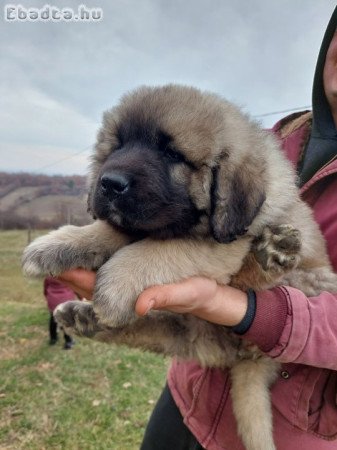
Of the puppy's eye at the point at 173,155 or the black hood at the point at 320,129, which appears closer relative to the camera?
the puppy's eye at the point at 173,155

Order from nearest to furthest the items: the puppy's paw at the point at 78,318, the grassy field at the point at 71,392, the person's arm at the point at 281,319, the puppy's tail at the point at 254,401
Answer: the person's arm at the point at 281,319, the puppy's tail at the point at 254,401, the puppy's paw at the point at 78,318, the grassy field at the point at 71,392

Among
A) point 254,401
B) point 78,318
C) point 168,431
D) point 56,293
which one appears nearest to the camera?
point 254,401

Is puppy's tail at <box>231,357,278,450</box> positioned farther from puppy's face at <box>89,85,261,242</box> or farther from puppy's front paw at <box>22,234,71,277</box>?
puppy's front paw at <box>22,234,71,277</box>

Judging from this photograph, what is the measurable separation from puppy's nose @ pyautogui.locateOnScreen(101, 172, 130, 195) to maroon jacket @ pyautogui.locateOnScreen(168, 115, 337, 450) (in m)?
0.63

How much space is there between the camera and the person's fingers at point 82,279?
1749mm

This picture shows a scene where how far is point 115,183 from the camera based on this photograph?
67.3 inches

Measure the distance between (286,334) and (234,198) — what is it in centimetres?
54

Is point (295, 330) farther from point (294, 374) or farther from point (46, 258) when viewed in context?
point (46, 258)

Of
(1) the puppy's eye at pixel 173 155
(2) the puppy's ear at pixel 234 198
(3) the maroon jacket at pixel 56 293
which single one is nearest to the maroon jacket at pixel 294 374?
(2) the puppy's ear at pixel 234 198

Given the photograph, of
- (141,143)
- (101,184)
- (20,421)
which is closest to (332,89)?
(141,143)

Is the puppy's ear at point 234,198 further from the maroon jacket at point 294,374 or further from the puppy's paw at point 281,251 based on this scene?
the maroon jacket at point 294,374

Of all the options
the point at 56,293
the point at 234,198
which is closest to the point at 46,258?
the point at 234,198

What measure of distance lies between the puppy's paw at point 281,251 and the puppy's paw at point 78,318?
2.45 ft

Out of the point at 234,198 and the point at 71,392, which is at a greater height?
the point at 234,198
